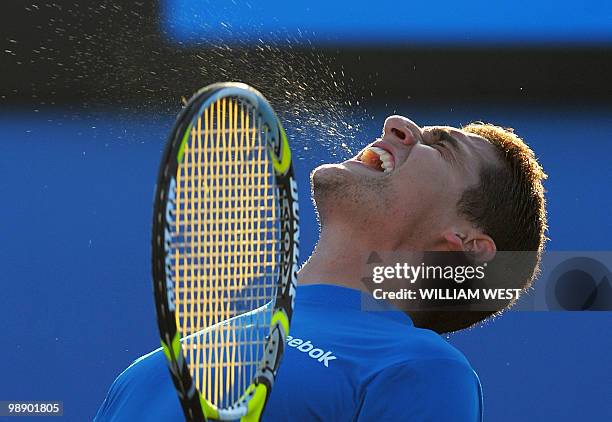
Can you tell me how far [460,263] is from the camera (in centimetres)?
232

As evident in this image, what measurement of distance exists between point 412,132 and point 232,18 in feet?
4.02

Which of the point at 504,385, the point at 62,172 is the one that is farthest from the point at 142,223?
the point at 504,385

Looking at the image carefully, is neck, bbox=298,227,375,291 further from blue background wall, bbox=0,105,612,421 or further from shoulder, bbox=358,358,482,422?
blue background wall, bbox=0,105,612,421

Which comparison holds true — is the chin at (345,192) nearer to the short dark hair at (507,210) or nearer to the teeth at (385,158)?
the teeth at (385,158)

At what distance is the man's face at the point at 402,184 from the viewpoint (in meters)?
2.21

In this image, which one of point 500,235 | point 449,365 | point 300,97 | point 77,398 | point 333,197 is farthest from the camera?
point 300,97

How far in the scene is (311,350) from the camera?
1931mm

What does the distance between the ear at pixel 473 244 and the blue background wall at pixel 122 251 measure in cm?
90

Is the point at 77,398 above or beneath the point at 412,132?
beneath

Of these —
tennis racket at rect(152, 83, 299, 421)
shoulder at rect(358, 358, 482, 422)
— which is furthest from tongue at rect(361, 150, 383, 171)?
shoulder at rect(358, 358, 482, 422)

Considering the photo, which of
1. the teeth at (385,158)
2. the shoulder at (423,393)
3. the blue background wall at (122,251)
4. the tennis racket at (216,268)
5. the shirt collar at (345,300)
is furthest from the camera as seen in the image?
the blue background wall at (122,251)

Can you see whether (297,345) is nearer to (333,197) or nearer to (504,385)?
(333,197)

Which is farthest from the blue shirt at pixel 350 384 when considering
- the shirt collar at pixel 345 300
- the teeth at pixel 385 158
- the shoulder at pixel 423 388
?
the teeth at pixel 385 158

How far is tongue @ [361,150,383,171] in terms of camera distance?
229 centimetres
